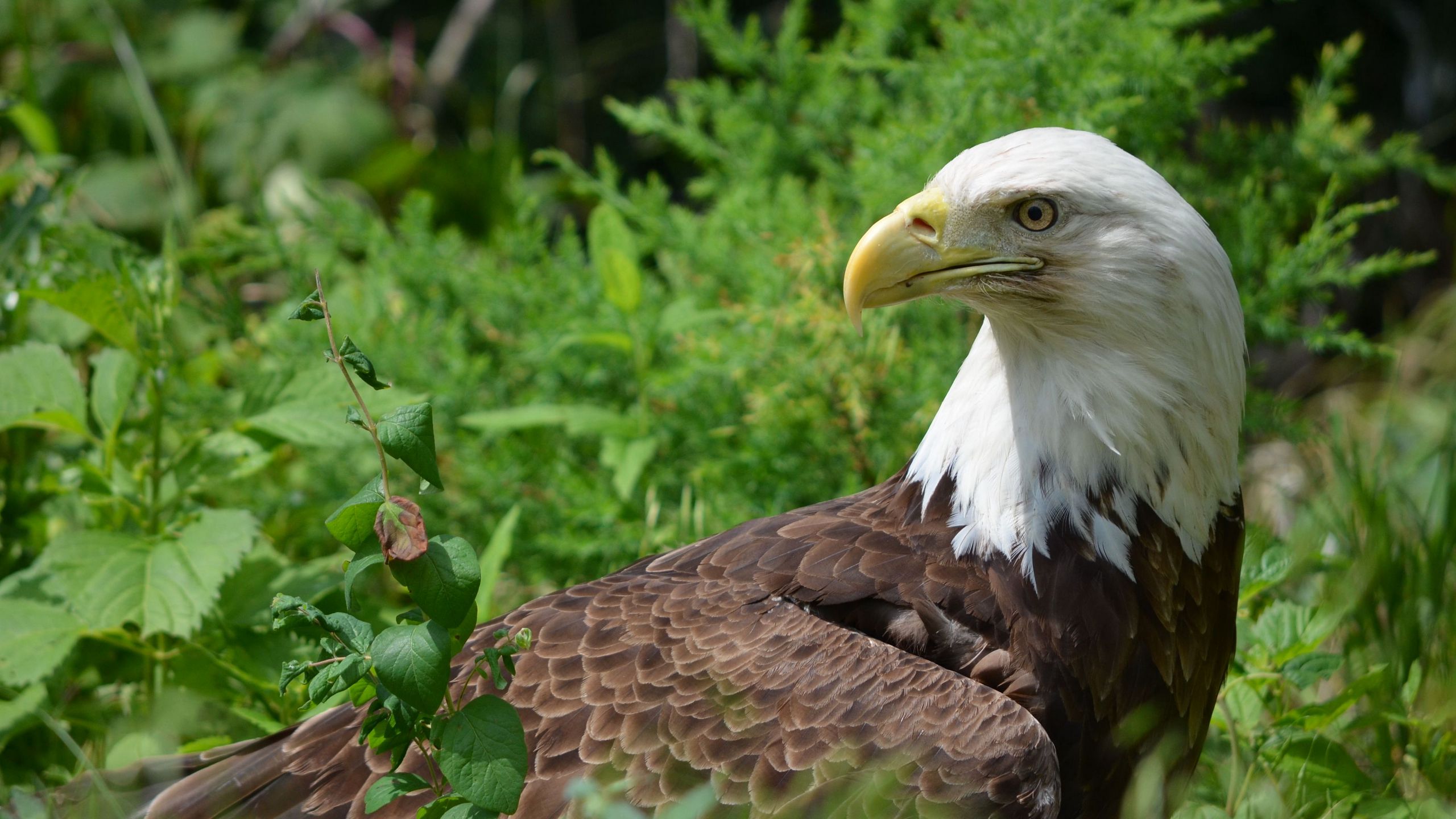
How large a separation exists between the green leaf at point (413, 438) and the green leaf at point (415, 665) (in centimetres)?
23

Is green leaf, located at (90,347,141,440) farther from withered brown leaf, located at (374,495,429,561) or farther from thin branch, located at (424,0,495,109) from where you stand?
thin branch, located at (424,0,495,109)

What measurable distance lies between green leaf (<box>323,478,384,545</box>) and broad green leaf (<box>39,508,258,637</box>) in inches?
40.0

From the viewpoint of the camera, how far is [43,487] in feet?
11.1

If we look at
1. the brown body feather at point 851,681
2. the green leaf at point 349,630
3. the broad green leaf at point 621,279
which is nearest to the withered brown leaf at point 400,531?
the green leaf at point 349,630

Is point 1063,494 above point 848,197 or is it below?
below

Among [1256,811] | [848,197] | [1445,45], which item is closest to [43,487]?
[848,197]

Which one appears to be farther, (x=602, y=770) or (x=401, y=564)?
(x=602, y=770)

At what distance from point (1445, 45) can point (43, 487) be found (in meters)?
5.93

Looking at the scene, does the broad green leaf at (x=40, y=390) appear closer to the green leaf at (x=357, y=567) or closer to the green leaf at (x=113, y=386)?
the green leaf at (x=113, y=386)

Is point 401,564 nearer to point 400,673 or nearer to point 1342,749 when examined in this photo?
point 400,673

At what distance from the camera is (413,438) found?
182 centimetres

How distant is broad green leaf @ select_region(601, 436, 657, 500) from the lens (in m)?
3.41

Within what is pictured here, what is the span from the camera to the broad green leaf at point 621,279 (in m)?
3.62

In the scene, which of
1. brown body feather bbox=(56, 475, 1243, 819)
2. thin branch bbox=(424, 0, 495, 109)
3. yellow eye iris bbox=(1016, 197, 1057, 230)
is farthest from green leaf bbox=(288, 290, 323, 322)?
thin branch bbox=(424, 0, 495, 109)
